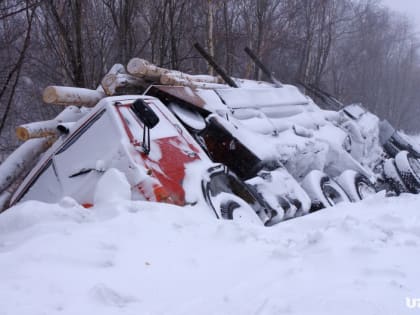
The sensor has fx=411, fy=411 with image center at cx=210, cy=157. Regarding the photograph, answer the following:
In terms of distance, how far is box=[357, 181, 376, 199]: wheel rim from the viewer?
5.82 m

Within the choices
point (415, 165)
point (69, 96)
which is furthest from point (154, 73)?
point (415, 165)

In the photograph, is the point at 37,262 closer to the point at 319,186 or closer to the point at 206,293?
the point at 206,293

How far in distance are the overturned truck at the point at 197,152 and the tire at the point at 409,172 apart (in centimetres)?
2

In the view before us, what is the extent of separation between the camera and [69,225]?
2734mm

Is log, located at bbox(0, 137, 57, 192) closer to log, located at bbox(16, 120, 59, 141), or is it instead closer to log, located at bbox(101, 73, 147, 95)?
log, located at bbox(16, 120, 59, 141)

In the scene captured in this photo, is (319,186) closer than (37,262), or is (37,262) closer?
(37,262)

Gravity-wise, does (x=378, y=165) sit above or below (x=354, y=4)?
below

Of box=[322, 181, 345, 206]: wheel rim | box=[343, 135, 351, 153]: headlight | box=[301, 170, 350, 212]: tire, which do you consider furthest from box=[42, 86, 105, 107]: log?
box=[343, 135, 351, 153]: headlight

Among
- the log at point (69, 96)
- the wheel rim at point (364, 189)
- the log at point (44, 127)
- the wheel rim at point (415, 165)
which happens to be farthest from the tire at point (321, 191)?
the log at point (44, 127)

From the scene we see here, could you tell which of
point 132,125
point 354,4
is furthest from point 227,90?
point 354,4

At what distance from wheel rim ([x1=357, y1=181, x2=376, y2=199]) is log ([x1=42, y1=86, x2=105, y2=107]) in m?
4.04

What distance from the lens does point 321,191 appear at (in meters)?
5.21

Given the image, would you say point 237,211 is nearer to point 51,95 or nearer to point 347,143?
point 51,95

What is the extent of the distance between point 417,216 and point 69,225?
109 inches
